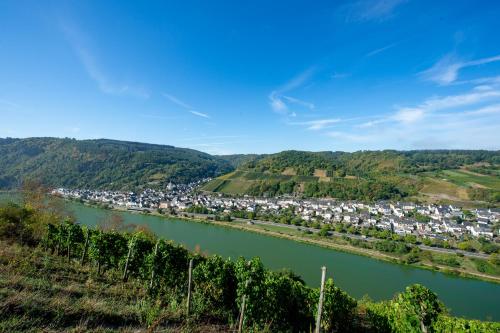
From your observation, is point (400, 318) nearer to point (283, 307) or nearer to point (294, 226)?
point (283, 307)

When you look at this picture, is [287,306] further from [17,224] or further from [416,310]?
[17,224]

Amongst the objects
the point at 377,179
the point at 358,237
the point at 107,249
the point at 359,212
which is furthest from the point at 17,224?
the point at 377,179

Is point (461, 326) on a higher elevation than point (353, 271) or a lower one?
higher

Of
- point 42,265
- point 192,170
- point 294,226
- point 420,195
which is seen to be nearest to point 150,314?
point 42,265

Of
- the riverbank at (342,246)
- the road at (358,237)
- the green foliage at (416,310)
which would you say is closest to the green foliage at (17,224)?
the green foliage at (416,310)

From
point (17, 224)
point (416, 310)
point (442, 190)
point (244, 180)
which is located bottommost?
point (416, 310)

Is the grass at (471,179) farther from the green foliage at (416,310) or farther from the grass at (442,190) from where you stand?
the green foliage at (416,310)

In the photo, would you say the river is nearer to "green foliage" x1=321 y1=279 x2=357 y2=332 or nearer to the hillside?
"green foliage" x1=321 y1=279 x2=357 y2=332

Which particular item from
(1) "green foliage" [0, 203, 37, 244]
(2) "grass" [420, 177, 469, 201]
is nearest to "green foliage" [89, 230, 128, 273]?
(1) "green foliage" [0, 203, 37, 244]
